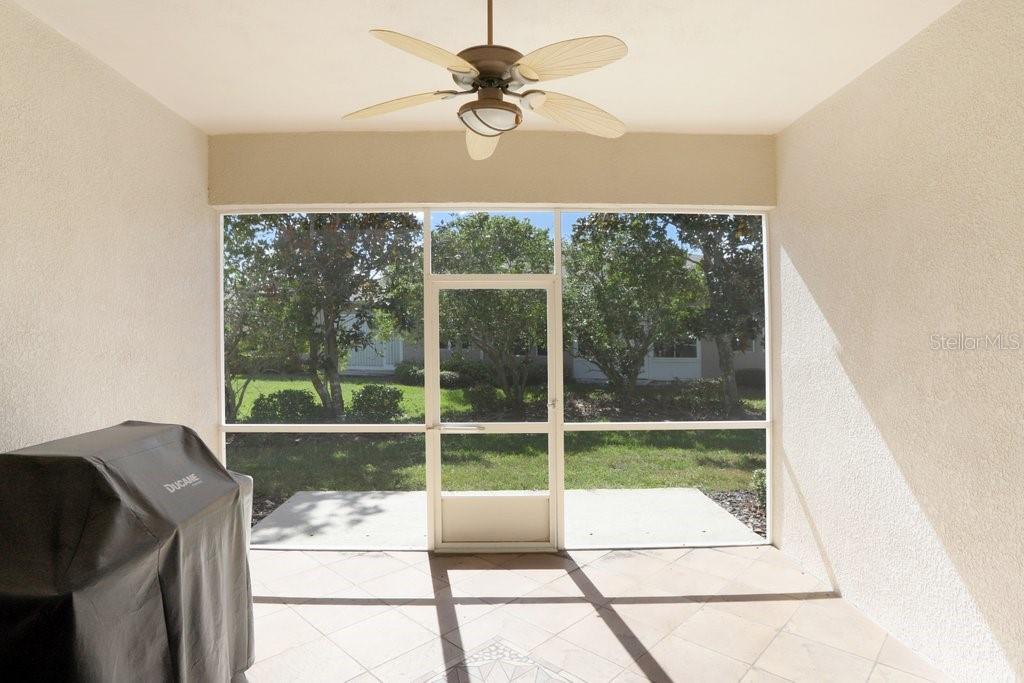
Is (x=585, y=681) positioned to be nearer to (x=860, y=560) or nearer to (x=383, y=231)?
(x=860, y=560)

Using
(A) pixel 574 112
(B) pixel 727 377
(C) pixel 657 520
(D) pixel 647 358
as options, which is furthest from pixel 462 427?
(A) pixel 574 112

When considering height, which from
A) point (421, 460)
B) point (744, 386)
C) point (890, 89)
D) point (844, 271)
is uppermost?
point (890, 89)

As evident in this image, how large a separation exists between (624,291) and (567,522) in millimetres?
1674

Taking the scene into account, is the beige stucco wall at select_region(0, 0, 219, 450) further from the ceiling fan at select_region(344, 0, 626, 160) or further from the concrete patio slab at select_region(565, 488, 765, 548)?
the concrete patio slab at select_region(565, 488, 765, 548)

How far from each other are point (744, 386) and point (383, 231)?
2.73m

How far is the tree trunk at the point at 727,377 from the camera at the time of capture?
150 inches

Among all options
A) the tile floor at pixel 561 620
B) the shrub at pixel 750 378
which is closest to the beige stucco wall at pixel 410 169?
the shrub at pixel 750 378

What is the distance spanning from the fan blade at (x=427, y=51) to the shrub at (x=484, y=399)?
2.42 m

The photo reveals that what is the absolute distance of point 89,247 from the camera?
256cm

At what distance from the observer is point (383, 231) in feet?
12.4

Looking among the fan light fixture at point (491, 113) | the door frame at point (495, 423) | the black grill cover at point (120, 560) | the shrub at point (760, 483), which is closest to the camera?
the black grill cover at point (120, 560)

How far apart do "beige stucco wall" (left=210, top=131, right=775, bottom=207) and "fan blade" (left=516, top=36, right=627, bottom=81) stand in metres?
1.96

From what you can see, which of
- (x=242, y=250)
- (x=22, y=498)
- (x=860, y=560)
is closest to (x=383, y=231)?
(x=242, y=250)

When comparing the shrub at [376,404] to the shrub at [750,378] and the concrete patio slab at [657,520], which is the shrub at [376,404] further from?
the shrub at [750,378]
